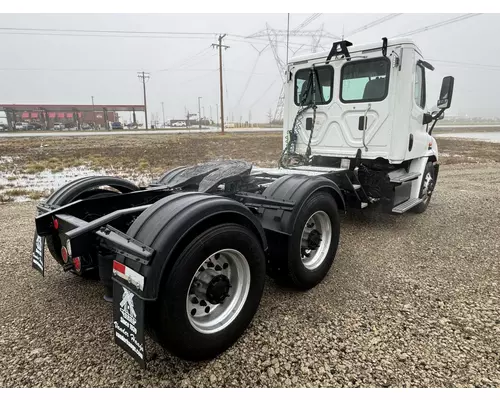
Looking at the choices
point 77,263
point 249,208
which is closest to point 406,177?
point 249,208

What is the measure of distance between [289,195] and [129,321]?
1741 millimetres

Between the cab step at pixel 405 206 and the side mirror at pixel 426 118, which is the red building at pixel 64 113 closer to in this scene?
the side mirror at pixel 426 118

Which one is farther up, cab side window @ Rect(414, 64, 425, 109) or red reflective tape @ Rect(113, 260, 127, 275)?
cab side window @ Rect(414, 64, 425, 109)

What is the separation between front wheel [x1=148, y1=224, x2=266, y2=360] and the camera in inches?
80.3

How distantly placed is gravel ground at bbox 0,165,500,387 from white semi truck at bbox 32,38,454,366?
257 millimetres

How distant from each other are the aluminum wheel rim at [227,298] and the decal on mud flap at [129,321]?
41 centimetres

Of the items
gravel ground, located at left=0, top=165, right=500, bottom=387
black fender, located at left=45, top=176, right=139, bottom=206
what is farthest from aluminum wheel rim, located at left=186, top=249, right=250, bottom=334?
black fender, located at left=45, top=176, right=139, bottom=206

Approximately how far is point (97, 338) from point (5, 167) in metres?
13.6

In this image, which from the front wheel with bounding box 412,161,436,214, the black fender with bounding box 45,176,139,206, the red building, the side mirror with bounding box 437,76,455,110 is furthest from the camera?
the red building

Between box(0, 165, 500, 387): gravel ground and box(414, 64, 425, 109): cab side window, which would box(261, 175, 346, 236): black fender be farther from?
box(414, 64, 425, 109): cab side window

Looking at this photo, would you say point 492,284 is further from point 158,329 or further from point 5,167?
point 5,167

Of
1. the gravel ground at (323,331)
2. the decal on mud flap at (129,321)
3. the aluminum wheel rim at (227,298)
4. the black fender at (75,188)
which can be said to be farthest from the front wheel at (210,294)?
the black fender at (75,188)

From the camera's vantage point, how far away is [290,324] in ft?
9.09

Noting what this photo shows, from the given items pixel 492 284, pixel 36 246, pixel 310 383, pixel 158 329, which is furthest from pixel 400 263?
pixel 36 246
